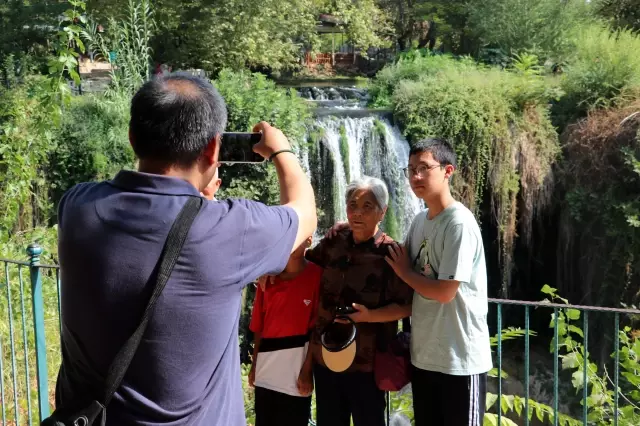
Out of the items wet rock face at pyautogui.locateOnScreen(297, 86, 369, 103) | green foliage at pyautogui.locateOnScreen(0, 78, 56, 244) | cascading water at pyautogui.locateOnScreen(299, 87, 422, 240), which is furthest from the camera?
wet rock face at pyautogui.locateOnScreen(297, 86, 369, 103)

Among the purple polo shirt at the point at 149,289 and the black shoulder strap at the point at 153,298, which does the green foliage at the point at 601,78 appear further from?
the black shoulder strap at the point at 153,298

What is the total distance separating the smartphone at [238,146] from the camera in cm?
195

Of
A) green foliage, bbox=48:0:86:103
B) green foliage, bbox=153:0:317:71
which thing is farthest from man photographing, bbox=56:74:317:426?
green foliage, bbox=153:0:317:71

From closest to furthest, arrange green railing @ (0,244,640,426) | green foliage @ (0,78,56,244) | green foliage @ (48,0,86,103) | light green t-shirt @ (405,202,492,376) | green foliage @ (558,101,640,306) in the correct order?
light green t-shirt @ (405,202,492,376) → green railing @ (0,244,640,426) → green foliage @ (48,0,86,103) → green foliage @ (0,78,56,244) → green foliage @ (558,101,640,306)

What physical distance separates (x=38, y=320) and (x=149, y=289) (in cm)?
220

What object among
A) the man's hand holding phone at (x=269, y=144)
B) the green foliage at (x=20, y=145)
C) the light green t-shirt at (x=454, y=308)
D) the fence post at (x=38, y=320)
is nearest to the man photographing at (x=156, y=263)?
the man's hand holding phone at (x=269, y=144)

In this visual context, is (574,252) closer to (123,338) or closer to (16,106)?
(16,106)

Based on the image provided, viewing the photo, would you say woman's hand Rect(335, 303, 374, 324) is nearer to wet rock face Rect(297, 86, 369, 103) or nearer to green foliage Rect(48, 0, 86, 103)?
green foliage Rect(48, 0, 86, 103)

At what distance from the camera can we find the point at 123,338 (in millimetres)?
1599

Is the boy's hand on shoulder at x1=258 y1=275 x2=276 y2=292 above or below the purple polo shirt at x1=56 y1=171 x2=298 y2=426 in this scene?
below

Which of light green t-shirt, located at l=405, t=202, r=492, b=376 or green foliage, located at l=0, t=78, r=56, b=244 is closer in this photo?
light green t-shirt, located at l=405, t=202, r=492, b=376

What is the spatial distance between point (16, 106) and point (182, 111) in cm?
848

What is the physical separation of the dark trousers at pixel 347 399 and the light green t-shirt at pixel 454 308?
25 cm

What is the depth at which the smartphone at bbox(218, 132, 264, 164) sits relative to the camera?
1945 millimetres
